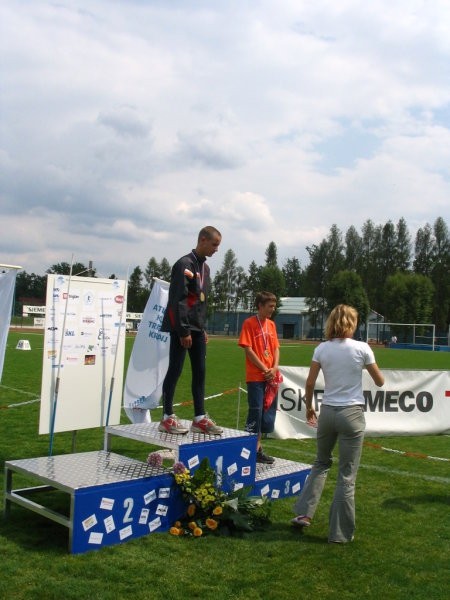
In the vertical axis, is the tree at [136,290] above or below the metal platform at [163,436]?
above

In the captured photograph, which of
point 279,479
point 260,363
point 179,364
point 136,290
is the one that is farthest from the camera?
point 136,290

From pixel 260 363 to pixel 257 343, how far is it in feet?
0.97

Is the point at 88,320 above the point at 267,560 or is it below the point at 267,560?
above

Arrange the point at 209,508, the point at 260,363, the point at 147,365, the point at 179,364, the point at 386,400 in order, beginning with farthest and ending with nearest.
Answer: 1. the point at 386,400
2. the point at 147,365
3. the point at 260,363
4. the point at 179,364
5. the point at 209,508

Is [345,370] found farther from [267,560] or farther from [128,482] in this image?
[128,482]

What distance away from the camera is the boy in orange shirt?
22.2 ft

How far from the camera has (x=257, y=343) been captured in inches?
273

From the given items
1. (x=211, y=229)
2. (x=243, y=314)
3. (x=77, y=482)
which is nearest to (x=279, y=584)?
(x=77, y=482)

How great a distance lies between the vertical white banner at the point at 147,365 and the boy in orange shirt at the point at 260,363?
209cm

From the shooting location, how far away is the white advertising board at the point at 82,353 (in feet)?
21.8

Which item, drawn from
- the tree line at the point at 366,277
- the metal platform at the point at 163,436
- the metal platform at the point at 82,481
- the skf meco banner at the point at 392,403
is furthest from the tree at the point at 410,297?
the metal platform at the point at 82,481

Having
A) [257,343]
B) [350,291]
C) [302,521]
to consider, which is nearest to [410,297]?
[350,291]

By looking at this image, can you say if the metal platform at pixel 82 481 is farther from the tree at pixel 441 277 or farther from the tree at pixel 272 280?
the tree at pixel 441 277

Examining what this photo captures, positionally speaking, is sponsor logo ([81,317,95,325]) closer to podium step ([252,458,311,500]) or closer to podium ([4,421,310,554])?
podium ([4,421,310,554])
